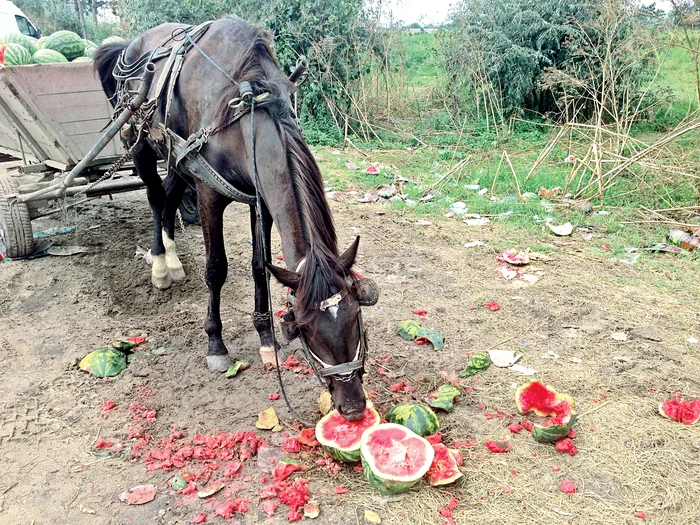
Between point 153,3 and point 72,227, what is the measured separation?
28.3ft

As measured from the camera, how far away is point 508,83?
1225cm

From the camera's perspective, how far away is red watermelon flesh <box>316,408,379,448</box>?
3.03 m

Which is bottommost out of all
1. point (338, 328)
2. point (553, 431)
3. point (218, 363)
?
point (218, 363)

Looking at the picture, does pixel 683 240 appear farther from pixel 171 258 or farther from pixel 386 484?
pixel 171 258

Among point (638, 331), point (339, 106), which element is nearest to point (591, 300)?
point (638, 331)

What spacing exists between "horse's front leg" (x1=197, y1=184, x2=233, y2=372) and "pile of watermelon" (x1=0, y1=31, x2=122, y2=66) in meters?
3.54

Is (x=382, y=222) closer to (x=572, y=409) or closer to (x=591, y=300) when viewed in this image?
(x=591, y=300)

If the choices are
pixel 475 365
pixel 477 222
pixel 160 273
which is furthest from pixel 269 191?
pixel 477 222

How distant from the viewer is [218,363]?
164 inches

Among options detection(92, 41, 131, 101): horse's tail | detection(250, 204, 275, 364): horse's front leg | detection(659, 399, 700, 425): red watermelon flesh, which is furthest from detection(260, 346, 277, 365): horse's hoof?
detection(92, 41, 131, 101): horse's tail

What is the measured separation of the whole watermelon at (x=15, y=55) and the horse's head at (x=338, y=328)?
5.22 metres

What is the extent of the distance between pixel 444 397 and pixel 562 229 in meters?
3.95

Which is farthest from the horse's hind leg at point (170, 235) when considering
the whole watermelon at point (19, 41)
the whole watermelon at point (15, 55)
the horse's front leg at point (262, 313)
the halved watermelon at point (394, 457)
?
the halved watermelon at point (394, 457)

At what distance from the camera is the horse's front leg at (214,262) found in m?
3.90
